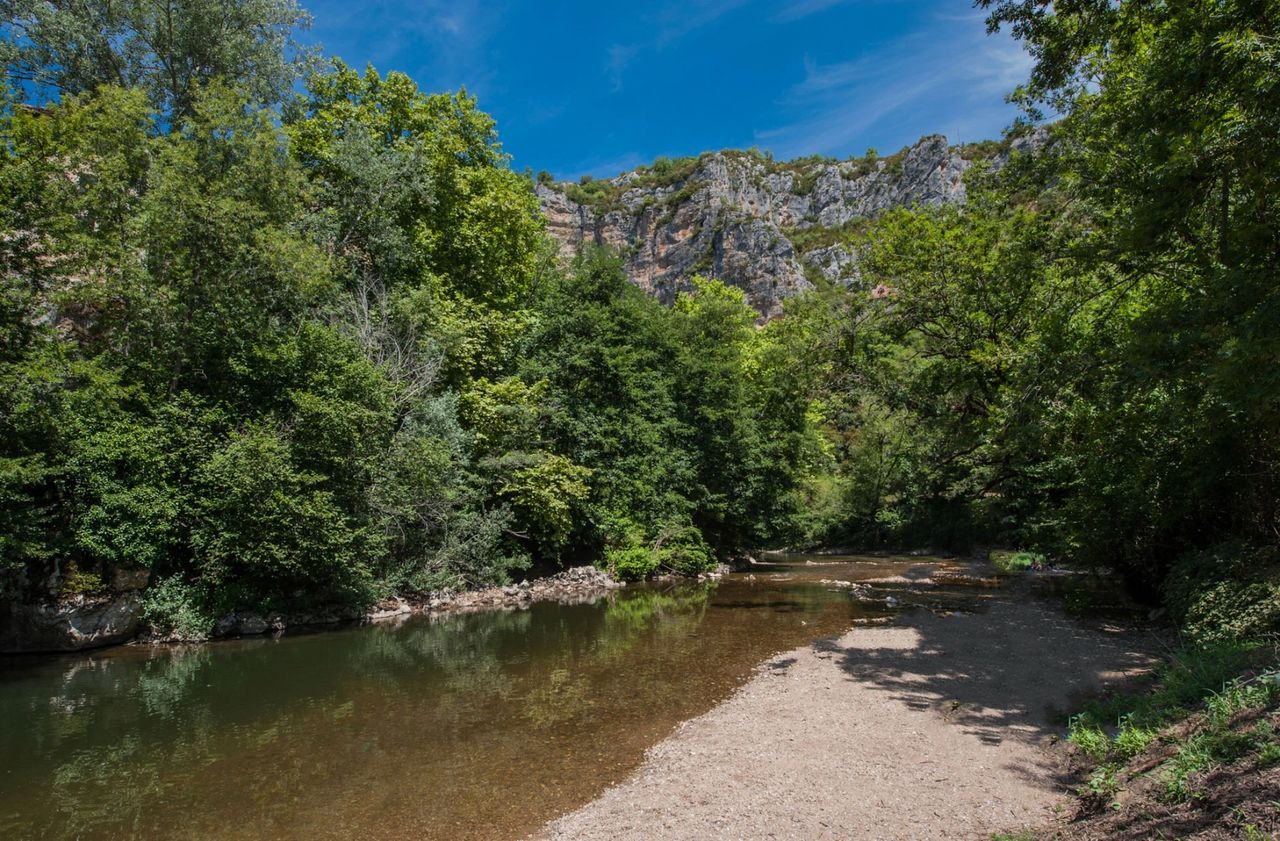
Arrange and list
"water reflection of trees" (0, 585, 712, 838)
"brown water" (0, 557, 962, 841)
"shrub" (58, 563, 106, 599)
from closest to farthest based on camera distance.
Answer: "brown water" (0, 557, 962, 841), "water reflection of trees" (0, 585, 712, 838), "shrub" (58, 563, 106, 599)

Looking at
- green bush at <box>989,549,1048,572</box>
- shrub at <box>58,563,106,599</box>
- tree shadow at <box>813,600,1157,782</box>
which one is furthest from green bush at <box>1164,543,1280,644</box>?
shrub at <box>58,563,106,599</box>

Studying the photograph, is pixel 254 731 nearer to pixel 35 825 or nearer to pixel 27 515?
pixel 35 825

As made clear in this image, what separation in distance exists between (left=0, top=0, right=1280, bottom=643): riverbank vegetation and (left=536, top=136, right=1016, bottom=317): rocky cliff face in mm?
50570

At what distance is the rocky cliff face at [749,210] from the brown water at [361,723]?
6572cm

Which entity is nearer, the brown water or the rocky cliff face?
the brown water

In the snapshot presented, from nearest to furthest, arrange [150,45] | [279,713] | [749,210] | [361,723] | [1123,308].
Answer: [361,723] → [279,713] → [1123,308] → [150,45] → [749,210]

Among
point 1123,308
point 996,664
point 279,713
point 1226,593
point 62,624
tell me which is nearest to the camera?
point 1226,593

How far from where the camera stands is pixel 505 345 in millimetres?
27891

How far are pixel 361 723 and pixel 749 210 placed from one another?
317 ft

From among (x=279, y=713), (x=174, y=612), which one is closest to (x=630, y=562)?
(x=174, y=612)

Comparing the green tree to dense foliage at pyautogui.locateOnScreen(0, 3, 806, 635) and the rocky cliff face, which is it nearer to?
dense foliage at pyautogui.locateOnScreen(0, 3, 806, 635)

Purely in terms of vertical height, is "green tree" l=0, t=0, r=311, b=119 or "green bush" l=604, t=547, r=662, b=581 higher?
"green tree" l=0, t=0, r=311, b=119

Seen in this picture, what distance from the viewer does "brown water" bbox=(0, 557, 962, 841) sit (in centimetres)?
715

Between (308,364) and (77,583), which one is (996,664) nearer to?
(308,364)
